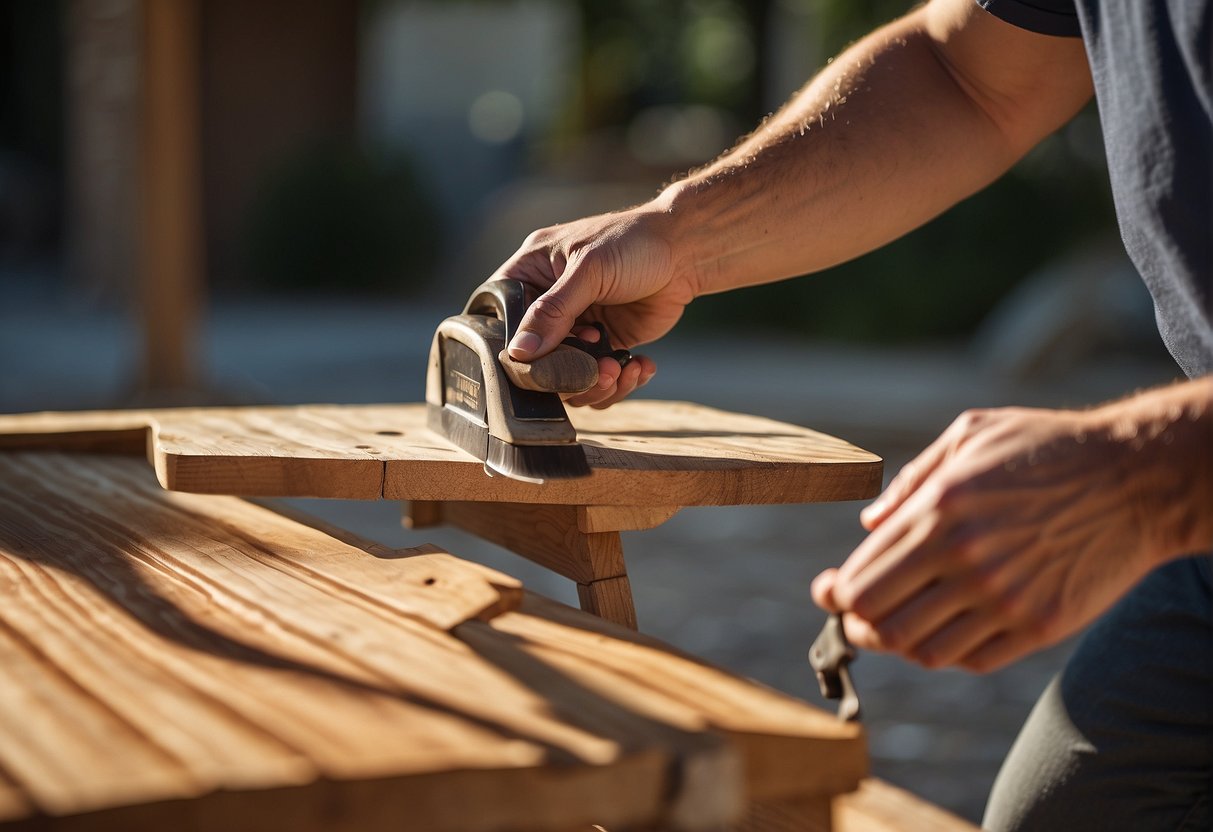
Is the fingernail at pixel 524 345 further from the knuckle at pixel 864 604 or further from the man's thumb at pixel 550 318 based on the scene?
the knuckle at pixel 864 604

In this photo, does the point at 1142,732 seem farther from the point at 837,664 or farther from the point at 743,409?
the point at 743,409

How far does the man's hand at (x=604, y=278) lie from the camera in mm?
1588

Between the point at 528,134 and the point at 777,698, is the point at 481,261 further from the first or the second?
the point at 777,698

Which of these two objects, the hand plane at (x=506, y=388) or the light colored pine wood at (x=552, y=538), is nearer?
the hand plane at (x=506, y=388)

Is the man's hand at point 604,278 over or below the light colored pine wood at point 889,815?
over

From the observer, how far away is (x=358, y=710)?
922 mm

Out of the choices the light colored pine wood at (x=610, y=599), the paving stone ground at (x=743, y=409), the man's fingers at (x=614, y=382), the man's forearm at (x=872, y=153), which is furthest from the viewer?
the paving stone ground at (x=743, y=409)

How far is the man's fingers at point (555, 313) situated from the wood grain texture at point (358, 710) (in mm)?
281

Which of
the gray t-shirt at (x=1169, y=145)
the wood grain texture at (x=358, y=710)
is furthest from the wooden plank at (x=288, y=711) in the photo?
the gray t-shirt at (x=1169, y=145)

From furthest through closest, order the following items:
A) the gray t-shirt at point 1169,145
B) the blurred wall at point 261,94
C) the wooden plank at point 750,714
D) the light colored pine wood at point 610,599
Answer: the blurred wall at point 261,94 → the light colored pine wood at point 610,599 → the gray t-shirt at point 1169,145 → the wooden plank at point 750,714

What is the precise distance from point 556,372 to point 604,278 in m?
0.21

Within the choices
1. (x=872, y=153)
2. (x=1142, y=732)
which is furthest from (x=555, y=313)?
(x=1142, y=732)

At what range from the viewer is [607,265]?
5.41ft

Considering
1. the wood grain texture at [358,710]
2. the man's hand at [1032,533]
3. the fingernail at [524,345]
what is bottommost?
the wood grain texture at [358,710]
